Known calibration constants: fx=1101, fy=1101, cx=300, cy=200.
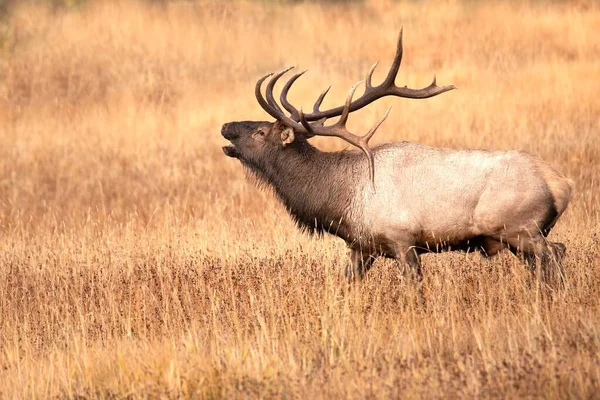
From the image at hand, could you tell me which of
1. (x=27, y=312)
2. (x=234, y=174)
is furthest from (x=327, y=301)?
(x=234, y=174)

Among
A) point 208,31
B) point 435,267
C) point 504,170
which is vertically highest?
point 208,31

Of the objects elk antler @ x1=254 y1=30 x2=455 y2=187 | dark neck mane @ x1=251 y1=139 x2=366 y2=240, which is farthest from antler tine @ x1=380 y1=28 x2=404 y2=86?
dark neck mane @ x1=251 y1=139 x2=366 y2=240

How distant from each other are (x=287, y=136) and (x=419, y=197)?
4.41 ft

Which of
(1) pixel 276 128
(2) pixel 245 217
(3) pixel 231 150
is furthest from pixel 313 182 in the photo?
(2) pixel 245 217

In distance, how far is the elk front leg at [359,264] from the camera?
853 cm

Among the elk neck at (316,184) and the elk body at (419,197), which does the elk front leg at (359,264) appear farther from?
the elk neck at (316,184)

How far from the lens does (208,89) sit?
60.7 ft

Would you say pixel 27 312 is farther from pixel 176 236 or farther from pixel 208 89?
pixel 208 89

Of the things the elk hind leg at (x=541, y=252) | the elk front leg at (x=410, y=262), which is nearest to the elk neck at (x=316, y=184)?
the elk front leg at (x=410, y=262)

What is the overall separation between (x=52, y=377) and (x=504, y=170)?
12.2 feet

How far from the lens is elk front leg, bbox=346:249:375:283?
8531 mm

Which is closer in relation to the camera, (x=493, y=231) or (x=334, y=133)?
(x=493, y=231)

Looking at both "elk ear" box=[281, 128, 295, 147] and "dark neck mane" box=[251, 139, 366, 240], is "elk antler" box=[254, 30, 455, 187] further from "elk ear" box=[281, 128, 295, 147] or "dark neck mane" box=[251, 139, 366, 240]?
"dark neck mane" box=[251, 139, 366, 240]

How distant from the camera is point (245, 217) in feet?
40.8
